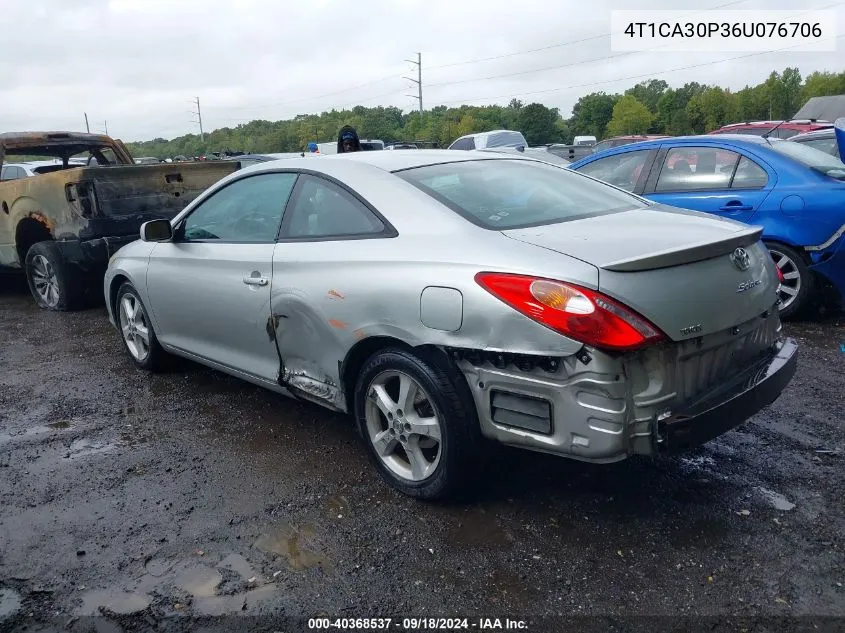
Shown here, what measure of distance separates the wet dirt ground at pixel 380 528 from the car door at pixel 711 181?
6.37ft

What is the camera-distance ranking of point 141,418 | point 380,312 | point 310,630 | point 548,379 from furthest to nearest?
point 141,418
point 380,312
point 548,379
point 310,630

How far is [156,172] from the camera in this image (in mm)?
7340

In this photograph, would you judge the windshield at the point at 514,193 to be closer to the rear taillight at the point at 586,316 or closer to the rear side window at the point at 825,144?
the rear taillight at the point at 586,316

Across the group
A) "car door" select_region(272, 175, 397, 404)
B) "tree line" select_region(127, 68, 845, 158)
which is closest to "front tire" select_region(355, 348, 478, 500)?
"car door" select_region(272, 175, 397, 404)

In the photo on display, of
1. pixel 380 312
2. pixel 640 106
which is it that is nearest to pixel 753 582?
pixel 380 312

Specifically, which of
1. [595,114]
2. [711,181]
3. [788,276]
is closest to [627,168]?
[711,181]

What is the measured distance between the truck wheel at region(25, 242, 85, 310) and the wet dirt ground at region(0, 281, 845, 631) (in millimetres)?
3451

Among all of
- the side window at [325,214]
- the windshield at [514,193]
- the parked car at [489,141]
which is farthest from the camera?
the parked car at [489,141]

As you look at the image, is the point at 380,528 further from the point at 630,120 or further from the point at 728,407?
the point at 630,120

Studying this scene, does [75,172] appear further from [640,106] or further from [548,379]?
[640,106]

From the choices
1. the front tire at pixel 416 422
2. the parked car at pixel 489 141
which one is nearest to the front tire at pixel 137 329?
the front tire at pixel 416 422

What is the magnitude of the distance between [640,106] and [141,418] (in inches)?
3670

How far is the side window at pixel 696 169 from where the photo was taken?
5.97 metres

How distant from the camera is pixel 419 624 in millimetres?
2467
